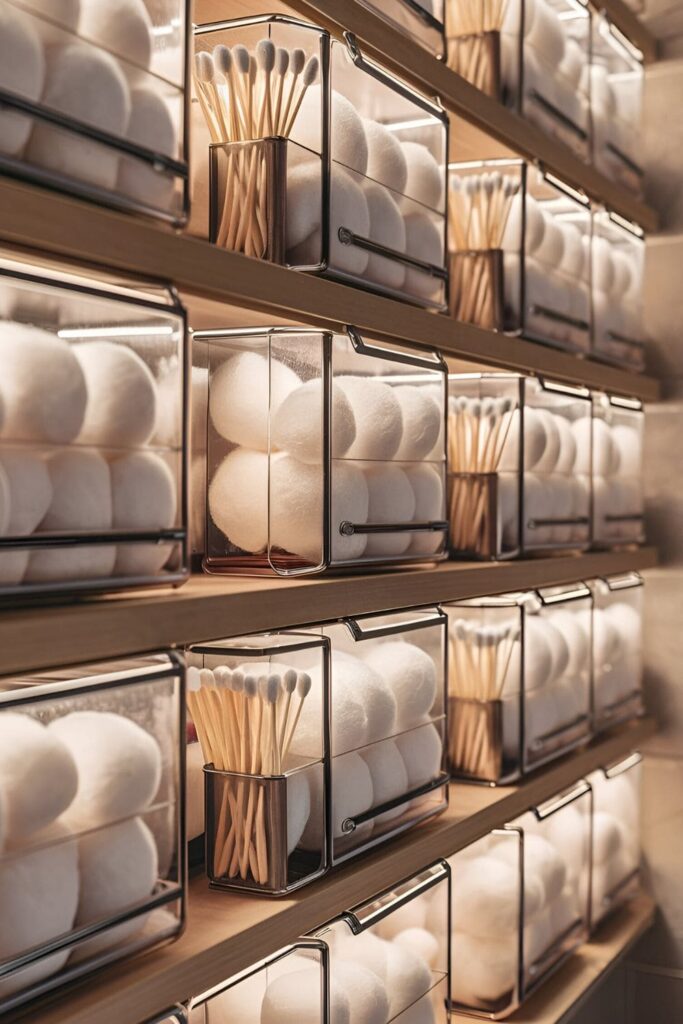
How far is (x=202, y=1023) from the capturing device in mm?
978

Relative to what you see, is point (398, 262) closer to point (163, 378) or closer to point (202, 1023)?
point (163, 378)

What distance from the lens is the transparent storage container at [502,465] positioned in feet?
4.90

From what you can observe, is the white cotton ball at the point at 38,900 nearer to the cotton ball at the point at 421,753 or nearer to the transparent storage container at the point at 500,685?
the cotton ball at the point at 421,753

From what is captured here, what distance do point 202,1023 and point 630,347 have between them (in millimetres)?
1356

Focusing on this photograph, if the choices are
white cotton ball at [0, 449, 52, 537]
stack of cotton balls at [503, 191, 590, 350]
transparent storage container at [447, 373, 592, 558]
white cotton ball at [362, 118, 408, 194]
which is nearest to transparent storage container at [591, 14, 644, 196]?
stack of cotton balls at [503, 191, 590, 350]

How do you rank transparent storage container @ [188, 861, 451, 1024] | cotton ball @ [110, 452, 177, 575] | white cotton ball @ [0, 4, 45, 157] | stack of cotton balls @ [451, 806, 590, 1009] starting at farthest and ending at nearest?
stack of cotton balls @ [451, 806, 590, 1009] → transparent storage container @ [188, 861, 451, 1024] → cotton ball @ [110, 452, 177, 575] → white cotton ball @ [0, 4, 45, 157]

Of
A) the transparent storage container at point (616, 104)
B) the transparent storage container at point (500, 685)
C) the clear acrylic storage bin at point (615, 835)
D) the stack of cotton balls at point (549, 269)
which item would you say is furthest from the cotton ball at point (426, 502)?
the transparent storage container at point (616, 104)

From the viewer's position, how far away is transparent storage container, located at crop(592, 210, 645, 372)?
6.06ft

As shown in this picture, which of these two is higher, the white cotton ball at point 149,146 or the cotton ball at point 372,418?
the white cotton ball at point 149,146

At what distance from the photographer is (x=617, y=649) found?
1.90 m

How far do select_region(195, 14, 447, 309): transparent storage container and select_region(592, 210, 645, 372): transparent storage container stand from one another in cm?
77

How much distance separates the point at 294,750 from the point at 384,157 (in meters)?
0.57

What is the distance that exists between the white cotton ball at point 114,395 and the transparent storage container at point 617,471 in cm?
109

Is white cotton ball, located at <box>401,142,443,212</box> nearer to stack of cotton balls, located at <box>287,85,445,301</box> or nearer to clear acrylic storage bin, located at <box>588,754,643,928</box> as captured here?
stack of cotton balls, located at <box>287,85,445,301</box>
